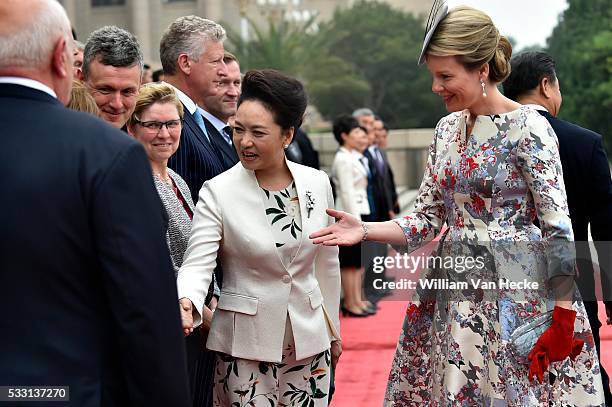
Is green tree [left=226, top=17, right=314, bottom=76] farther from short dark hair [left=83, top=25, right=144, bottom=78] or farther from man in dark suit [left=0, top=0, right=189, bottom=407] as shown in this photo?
man in dark suit [left=0, top=0, right=189, bottom=407]

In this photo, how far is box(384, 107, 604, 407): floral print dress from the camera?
341 cm

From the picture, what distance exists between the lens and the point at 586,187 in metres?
4.49

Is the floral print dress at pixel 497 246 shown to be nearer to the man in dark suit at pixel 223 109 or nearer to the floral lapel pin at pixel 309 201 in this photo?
the floral lapel pin at pixel 309 201

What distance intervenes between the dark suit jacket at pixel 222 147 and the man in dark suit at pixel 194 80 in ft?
0.05

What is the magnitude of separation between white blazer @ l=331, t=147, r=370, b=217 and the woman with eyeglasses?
5.41 meters

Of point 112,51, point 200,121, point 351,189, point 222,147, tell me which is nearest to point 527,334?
point 222,147

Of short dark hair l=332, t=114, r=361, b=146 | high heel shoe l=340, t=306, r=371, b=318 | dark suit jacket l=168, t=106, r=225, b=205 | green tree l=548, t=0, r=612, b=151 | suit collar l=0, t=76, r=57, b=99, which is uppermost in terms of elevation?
suit collar l=0, t=76, r=57, b=99

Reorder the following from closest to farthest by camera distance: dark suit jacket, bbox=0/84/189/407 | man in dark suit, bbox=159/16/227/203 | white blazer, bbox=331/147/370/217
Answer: dark suit jacket, bbox=0/84/189/407
man in dark suit, bbox=159/16/227/203
white blazer, bbox=331/147/370/217

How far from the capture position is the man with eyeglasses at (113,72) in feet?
13.1

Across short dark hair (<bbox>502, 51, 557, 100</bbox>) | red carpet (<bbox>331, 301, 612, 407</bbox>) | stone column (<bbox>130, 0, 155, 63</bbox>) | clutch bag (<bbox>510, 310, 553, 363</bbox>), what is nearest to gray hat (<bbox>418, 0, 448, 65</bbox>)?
clutch bag (<bbox>510, 310, 553, 363</bbox>)

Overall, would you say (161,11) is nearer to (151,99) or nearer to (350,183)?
(350,183)

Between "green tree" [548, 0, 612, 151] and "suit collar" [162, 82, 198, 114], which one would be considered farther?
"green tree" [548, 0, 612, 151]

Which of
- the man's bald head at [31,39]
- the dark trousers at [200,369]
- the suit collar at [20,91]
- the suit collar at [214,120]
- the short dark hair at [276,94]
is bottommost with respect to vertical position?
the dark trousers at [200,369]

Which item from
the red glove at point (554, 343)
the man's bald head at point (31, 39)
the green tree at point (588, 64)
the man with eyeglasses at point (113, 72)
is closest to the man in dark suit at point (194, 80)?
the man with eyeglasses at point (113, 72)
